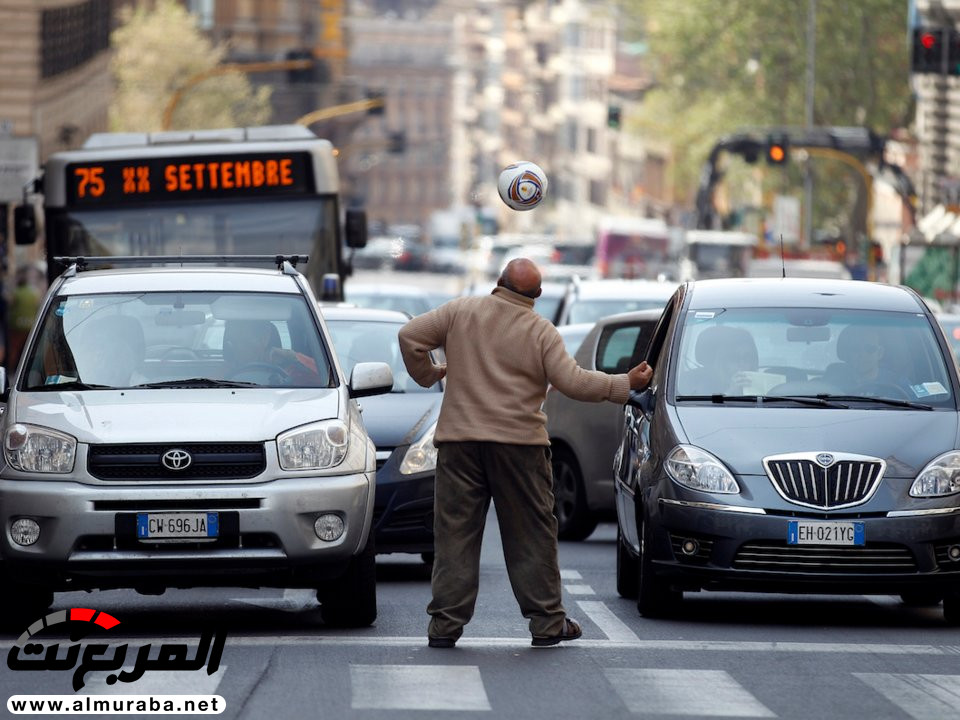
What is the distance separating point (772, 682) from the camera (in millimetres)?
9766

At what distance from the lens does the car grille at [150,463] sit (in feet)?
35.4

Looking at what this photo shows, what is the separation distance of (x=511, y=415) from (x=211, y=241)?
10.6 m

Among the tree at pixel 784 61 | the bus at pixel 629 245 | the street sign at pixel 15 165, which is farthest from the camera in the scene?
the bus at pixel 629 245

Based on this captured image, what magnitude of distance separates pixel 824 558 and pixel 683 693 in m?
2.24

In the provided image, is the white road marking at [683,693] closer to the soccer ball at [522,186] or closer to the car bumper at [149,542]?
the car bumper at [149,542]

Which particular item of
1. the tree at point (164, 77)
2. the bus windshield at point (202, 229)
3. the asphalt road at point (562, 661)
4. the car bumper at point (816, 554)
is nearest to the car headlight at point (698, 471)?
the car bumper at point (816, 554)

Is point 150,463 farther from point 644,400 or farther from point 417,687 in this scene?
point 644,400

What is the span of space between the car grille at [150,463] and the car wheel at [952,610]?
359cm

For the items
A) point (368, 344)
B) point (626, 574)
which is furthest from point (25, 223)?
point (626, 574)

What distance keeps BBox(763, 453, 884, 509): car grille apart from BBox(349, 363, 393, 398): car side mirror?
1.85m

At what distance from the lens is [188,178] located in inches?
827

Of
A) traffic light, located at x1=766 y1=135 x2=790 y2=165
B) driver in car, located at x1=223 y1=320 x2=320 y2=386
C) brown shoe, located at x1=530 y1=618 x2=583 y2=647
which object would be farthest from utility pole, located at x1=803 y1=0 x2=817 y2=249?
brown shoe, located at x1=530 y1=618 x2=583 y2=647

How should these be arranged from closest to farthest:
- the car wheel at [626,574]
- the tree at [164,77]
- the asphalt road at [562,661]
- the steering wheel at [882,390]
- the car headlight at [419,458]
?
the asphalt road at [562,661] < the steering wheel at [882,390] < the car wheel at [626,574] < the car headlight at [419,458] < the tree at [164,77]

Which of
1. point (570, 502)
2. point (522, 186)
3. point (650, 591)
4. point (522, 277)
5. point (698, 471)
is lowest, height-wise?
point (570, 502)
